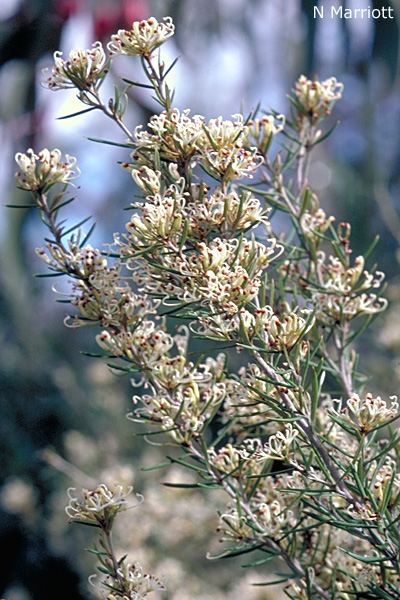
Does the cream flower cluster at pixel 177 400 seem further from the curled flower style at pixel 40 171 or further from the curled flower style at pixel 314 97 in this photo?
the curled flower style at pixel 314 97

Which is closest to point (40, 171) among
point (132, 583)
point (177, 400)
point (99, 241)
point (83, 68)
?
point (83, 68)

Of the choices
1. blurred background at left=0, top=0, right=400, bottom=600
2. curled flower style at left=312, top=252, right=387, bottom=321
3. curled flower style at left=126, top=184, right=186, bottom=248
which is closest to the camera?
curled flower style at left=126, top=184, right=186, bottom=248

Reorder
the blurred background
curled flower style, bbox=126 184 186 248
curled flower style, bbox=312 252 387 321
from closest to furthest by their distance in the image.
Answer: curled flower style, bbox=126 184 186 248
curled flower style, bbox=312 252 387 321
the blurred background

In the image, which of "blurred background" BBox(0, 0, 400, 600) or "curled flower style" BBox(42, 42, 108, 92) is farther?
"blurred background" BBox(0, 0, 400, 600)

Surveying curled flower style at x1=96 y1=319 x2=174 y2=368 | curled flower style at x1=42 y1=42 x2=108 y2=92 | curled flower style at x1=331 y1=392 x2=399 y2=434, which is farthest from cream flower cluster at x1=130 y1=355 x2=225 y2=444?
curled flower style at x1=42 y1=42 x2=108 y2=92

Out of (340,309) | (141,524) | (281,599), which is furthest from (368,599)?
(141,524)

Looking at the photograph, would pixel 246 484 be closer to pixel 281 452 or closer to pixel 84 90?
pixel 281 452

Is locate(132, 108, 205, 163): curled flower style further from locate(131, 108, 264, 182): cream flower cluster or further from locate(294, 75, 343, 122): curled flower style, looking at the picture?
locate(294, 75, 343, 122): curled flower style
